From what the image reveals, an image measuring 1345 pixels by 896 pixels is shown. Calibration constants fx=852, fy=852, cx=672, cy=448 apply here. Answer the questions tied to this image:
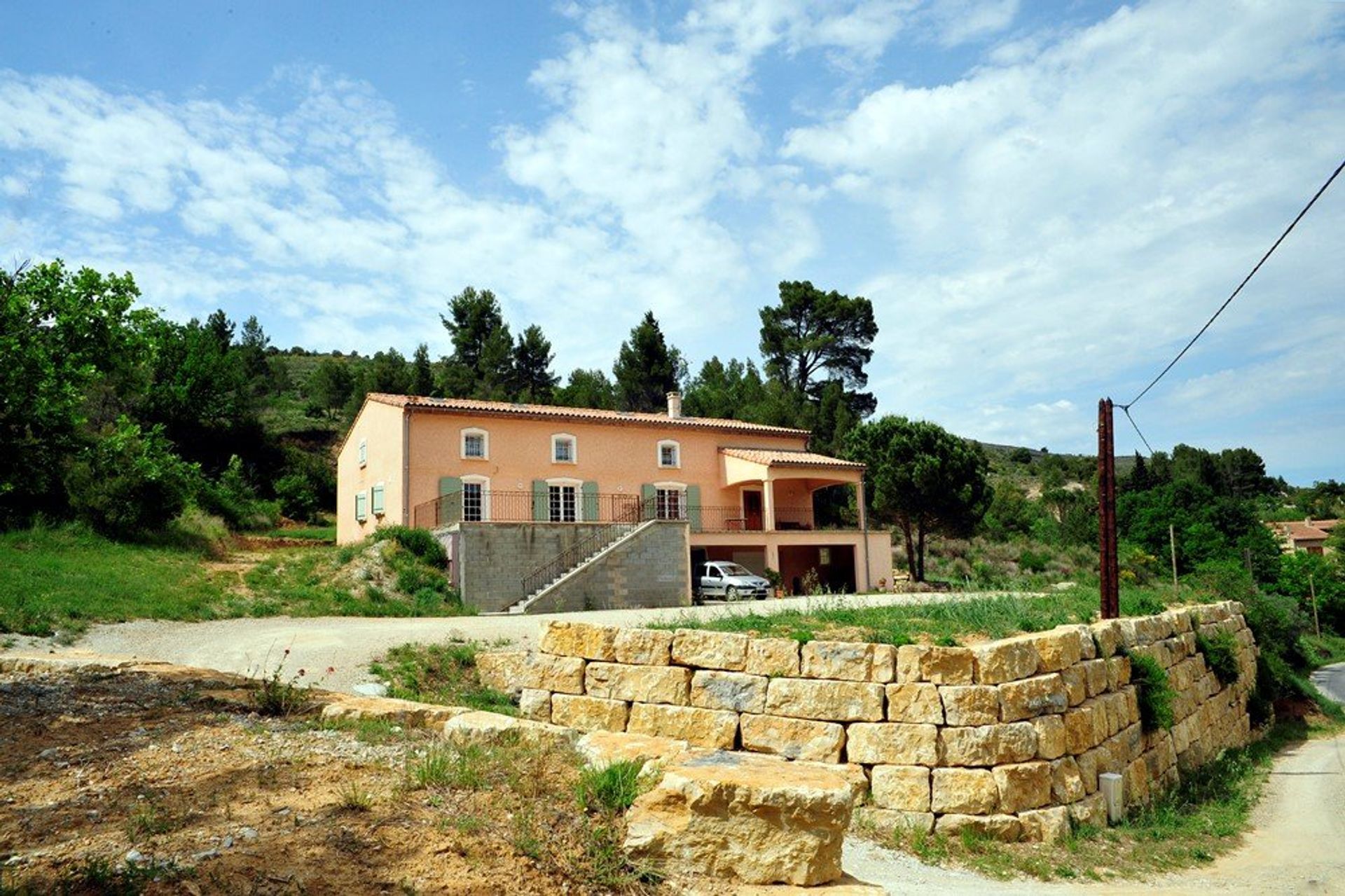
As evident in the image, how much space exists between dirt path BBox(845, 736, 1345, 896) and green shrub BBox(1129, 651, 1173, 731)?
1495 millimetres

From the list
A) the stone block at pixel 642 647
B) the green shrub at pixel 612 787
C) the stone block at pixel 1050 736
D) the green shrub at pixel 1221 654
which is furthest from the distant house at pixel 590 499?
the green shrub at pixel 612 787

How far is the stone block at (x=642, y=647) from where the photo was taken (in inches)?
356

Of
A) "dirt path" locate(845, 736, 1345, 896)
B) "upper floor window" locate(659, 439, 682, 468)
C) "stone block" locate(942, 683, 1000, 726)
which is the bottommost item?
"dirt path" locate(845, 736, 1345, 896)

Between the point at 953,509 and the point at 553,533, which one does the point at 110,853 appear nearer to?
the point at 553,533

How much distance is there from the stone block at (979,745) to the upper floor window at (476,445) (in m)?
21.0

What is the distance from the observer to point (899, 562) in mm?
38312

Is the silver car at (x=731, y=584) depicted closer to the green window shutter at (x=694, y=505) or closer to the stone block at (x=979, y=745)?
the green window shutter at (x=694, y=505)

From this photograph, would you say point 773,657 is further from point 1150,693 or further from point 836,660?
point 1150,693

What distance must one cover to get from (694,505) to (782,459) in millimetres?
3529

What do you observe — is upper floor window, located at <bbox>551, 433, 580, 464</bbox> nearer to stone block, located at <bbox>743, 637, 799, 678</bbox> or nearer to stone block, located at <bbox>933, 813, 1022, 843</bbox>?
stone block, located at <bbox>743, 637, 799, 678</bbox>

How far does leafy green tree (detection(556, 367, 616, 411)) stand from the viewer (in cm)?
4662

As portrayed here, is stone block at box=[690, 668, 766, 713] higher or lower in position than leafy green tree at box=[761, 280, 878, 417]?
lower

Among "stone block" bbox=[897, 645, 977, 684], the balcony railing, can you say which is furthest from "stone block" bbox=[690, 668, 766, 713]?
the balcony railing

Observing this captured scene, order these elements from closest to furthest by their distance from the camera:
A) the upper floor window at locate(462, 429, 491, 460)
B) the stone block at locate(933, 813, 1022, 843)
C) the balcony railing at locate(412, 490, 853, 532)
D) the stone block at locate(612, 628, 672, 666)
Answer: the stone block at locate(933, 813, 1022, 843)
the stone block at locate(612, 628, 672, 666)
the balcony railing at locate(412, 490, 853, 532)
the upper floor window at locate(462, 429, 491, 460)
